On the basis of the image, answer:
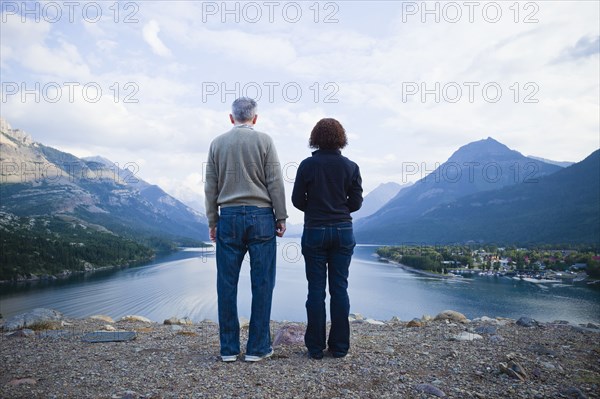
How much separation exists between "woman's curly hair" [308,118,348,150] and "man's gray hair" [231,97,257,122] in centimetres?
95

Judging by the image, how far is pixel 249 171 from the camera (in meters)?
5.20

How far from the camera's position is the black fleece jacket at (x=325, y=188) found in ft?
17.4

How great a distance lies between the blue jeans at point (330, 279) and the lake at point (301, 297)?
3370 centimetres

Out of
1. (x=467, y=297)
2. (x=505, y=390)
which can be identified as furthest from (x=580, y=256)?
(x=505, y=390)

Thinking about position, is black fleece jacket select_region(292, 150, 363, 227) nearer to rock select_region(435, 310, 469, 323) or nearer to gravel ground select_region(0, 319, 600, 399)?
gravel ground select_region(0, 319, 600, 399)

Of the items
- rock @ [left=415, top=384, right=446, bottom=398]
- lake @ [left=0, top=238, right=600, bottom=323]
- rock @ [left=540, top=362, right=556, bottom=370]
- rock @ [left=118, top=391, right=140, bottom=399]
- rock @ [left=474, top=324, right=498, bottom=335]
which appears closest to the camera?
rock @ [left=118, top=391, right=140, bottom=399]

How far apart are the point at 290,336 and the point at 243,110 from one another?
3.66 meters

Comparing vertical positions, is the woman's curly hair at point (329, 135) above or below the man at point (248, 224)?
above

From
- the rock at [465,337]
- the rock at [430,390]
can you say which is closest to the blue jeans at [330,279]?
the rock at [430,390]

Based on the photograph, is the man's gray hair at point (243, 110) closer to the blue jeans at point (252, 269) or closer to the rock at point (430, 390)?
the blue jeans at point (252, 269)

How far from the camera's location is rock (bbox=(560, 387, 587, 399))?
12.6 feet

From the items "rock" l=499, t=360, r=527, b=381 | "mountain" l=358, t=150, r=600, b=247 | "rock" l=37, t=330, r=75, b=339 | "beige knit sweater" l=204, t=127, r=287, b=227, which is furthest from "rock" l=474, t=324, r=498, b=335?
"mountain" l=358, t=150, r=600, b=247

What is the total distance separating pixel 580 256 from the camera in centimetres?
8969

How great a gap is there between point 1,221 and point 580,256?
16451 centimetres
